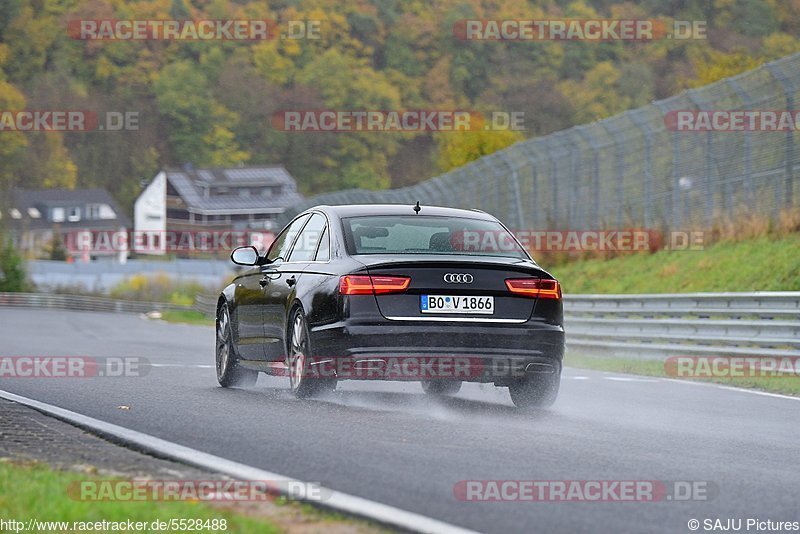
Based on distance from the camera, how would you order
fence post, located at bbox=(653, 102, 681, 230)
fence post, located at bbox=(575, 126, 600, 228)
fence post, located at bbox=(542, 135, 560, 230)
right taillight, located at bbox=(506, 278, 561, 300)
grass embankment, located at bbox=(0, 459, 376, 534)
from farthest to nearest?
fence post, located at bbox=(542, 135, 560, 230)
fence post, located at bbox=(575, 126, 600, 228)
fence post, located at bbox=(653, 102, 681, 230)
right taillight, located at bbox=(506, 278, 561, 300)
grass embankment, located at bbox=(0, 459, 376, 534)

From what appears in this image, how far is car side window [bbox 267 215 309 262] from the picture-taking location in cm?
1244

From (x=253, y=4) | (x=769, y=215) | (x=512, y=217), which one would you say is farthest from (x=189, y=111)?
(x=769, y=215)

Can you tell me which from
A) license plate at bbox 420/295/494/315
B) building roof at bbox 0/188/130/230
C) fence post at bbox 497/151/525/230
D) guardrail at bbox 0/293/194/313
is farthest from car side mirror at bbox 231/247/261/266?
building roof at bbox 0/188/130/230

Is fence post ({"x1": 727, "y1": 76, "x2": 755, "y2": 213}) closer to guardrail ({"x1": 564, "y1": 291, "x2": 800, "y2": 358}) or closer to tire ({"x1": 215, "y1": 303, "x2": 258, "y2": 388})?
guardrail ({"x1": 564, "y1": 291, "x2": 800, "y2": 358})

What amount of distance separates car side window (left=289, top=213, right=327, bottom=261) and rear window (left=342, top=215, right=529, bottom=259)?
1.13 ft

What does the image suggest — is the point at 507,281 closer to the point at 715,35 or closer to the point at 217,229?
the point at 715,35

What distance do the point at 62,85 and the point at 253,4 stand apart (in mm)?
22987

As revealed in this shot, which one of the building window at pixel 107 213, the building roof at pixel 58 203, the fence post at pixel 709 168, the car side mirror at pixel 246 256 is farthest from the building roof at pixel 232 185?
the car side mirror at pixel 246 256

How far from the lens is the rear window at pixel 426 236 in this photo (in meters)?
11.1

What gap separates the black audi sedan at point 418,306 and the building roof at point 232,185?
141661 millimetres

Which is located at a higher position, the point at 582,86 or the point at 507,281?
the point at 582,86

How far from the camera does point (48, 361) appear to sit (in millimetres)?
17750

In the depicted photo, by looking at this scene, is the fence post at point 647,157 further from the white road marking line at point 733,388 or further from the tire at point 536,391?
the tire at point 536,391

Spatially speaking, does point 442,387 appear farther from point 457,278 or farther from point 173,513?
point 173,513
